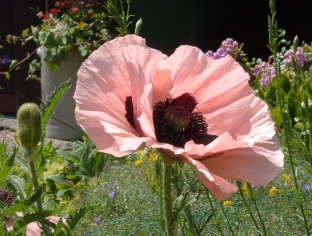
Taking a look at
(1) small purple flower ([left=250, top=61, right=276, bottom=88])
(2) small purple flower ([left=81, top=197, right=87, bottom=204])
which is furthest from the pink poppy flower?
(1) small purple flower ([left=250, top=61, right=276, bottom=88])

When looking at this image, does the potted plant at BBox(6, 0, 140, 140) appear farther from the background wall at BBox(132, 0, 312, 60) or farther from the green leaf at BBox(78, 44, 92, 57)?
the background wall at BBox(132, 0, 312, 60)

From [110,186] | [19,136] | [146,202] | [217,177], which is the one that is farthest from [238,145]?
[110,186]

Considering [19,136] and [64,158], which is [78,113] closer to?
[19,136]

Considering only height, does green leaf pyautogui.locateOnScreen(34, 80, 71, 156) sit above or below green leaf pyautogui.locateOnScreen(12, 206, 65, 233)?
above

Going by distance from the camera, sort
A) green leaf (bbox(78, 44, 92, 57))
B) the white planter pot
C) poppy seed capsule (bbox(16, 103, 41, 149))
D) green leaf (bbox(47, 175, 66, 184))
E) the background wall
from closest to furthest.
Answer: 1. poppy seed capsule (bbox(16, 103, 41, 149))
2. green leaf (bbox(47, 175, 66, 184))
3. green leaf (bbox(78, 44, 92, 57))
4. the white planter pot
5. the background wall

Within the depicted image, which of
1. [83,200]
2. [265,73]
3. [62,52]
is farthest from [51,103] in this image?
[62,52]

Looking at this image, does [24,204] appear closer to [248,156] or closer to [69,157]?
[248,156]

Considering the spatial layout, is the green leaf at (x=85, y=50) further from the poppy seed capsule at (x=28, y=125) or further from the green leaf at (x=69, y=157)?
the poppy seed capsule at (x=28, y=125)
